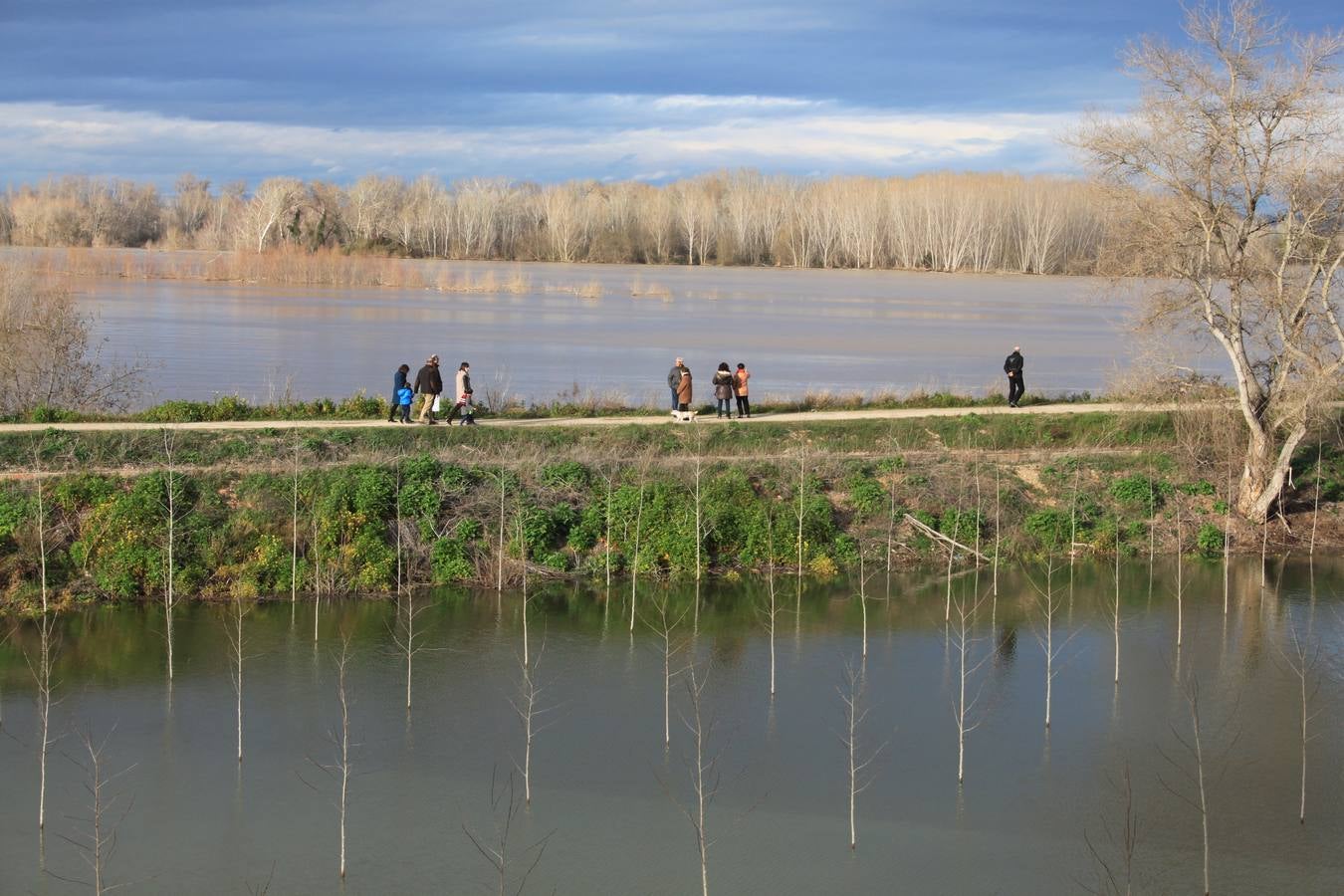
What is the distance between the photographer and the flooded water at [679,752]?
13.7 meters

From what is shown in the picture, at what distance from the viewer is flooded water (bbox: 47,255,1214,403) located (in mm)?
38750

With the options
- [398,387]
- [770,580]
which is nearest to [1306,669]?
[770,580]

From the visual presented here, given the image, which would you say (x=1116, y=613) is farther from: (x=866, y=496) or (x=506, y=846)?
(x=506, y=846)

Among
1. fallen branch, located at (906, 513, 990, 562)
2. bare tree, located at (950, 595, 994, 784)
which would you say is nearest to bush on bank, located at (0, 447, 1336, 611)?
fallen branch, located at (906, 513, 990, 562)

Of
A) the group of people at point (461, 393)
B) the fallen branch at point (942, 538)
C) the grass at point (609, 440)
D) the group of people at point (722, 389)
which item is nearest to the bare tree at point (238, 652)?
the grass at point (609, 440)

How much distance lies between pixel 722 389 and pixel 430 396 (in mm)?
6443

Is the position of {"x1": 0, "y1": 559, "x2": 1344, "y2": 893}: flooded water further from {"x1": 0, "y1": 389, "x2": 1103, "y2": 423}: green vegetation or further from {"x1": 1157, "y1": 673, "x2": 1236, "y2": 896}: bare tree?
{"x1": 0, "y1": 389, "x2": 1103, "y2": 423}: green vegetation

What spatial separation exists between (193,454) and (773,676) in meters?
12.8

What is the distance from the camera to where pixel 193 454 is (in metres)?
25.8

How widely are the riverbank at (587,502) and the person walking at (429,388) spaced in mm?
707

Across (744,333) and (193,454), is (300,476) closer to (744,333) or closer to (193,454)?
(193,454)

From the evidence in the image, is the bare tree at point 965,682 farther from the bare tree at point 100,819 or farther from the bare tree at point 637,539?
the bare tree at point 100,819

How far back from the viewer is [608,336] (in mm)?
53000

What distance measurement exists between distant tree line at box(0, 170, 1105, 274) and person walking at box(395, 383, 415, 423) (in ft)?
225
